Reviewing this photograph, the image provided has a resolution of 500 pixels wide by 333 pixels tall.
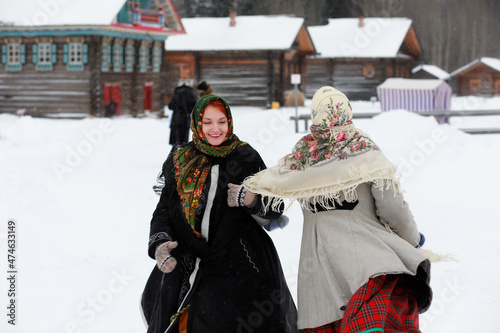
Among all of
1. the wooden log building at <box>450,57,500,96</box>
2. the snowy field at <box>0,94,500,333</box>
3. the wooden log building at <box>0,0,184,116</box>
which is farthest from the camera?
the wooden log building at <box>450,57,500,96</box>

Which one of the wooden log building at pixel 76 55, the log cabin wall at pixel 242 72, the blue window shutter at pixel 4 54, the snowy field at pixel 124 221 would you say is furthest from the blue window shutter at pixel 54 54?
the log cabin wall at pixel 242 72

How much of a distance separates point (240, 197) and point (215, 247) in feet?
0.98

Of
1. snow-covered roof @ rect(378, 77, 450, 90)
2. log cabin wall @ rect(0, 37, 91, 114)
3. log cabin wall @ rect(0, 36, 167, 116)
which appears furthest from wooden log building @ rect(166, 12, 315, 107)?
log cabin wall @ rect(0, 37, 91, 114)

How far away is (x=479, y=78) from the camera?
4288cm

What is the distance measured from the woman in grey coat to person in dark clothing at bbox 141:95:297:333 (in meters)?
0.21

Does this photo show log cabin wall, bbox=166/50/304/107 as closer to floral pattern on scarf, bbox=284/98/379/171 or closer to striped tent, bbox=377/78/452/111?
striped tent, bbox=377/78/452/111

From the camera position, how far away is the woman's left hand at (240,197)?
329 cm

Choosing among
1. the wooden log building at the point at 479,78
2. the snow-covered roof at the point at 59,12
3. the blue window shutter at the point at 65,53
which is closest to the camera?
the snow-covered roof at the point at 59,12

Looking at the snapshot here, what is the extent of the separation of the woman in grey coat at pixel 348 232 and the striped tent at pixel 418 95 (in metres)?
18.7

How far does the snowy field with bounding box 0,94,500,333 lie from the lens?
5074 mm

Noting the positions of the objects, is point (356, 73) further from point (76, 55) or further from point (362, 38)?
point (76, 55)

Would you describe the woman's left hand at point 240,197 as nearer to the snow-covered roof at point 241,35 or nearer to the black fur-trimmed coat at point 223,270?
the black fur-trimmed coat at point 223,270

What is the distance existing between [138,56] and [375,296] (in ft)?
75.5

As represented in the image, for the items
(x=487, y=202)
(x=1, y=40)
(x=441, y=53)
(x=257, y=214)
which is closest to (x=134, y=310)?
(x=257, y=214)
